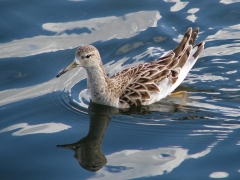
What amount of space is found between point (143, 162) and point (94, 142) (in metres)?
1.22

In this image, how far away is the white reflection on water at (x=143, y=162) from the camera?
10.9 m

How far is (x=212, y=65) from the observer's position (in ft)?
47.6

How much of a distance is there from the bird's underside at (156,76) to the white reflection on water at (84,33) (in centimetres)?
196

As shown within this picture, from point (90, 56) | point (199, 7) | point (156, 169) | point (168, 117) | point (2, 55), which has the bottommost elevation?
point (156, 169)

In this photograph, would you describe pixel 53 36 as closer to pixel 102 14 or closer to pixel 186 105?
pixel 102 14

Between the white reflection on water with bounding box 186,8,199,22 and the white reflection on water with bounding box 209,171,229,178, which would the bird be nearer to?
the white reflection on water with bounding box 186,8,199,22

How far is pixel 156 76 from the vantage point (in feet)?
44.3

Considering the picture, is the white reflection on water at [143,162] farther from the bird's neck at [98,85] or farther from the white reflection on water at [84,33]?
the white reflection on water at [84,33]

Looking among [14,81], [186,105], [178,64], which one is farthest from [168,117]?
[14,81]

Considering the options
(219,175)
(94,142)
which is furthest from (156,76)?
(219,175)

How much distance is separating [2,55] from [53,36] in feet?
4.72

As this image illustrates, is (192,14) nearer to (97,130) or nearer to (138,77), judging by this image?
(138,77)

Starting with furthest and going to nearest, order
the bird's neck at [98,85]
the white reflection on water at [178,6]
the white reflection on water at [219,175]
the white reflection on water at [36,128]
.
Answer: the white reflection on water at [178,6] → the bird's neck at [98,85] → the white reflection on water at [36,128] → the white reflection on water at [219,175]

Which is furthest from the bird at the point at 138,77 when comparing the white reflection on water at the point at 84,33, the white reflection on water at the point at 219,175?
the white reflection on water at the point at 219,175
